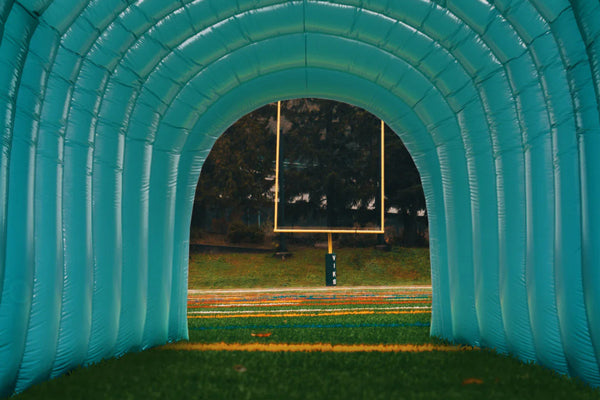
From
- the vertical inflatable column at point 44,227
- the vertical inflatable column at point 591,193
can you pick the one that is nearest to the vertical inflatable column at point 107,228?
the vertical inflatable column at point 44,227

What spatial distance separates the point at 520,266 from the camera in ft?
10.5

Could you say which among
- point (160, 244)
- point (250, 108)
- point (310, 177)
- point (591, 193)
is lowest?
point (160, 244)

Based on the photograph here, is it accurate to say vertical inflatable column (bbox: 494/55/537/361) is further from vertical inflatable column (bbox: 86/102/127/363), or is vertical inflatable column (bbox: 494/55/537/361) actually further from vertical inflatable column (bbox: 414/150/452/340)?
vertical inflatable column (bbox: 86/102/127/363)

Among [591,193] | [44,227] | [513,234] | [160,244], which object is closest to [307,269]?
[160,244]

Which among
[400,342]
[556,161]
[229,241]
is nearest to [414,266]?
[229,241]

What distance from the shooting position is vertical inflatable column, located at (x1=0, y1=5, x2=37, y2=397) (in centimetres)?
230

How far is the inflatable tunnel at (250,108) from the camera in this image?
2.57 m

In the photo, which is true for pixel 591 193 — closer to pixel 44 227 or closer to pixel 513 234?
pixel 513 234

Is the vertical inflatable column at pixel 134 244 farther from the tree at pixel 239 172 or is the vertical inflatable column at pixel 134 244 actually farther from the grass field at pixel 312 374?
the tree at pixel 239 172

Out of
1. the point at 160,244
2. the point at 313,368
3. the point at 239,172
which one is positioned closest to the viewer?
the point at 313,368

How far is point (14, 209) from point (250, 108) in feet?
8.04

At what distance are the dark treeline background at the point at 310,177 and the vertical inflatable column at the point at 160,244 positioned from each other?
8.80 meters

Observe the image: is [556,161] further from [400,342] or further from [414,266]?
[414,266]

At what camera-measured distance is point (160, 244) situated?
3.87 m
